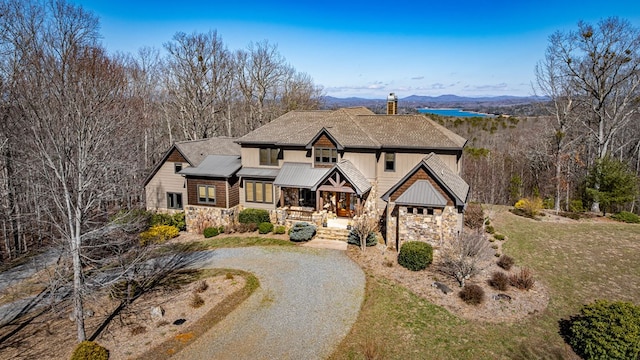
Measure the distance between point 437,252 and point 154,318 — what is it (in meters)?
14.4

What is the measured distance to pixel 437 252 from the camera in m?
19.7

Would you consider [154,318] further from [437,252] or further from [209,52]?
[209,52]

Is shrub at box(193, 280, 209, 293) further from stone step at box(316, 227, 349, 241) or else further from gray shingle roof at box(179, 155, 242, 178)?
gray shingle roof at box(179, 155, 242, 178)

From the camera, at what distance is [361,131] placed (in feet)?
90.1

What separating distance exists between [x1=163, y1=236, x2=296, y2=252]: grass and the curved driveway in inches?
69.2

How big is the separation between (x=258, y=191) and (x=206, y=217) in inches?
174

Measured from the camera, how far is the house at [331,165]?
24781 mm

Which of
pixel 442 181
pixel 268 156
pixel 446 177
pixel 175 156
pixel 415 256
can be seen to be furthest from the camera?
pixel 175 156

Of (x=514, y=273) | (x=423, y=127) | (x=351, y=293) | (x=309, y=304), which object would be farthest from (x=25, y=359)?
(x=423, y=127)

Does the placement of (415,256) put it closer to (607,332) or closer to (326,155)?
(607,332)

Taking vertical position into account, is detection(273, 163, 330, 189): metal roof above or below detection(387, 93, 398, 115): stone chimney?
below

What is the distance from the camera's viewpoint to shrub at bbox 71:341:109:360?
36.6ft

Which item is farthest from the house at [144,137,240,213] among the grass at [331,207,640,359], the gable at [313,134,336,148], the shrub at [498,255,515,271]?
the shrub at [498,255,515,271]

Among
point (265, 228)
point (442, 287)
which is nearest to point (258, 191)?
point (265, 228)
